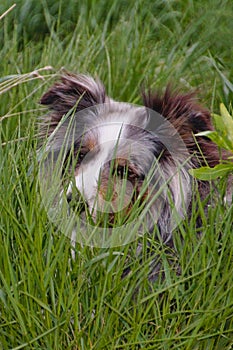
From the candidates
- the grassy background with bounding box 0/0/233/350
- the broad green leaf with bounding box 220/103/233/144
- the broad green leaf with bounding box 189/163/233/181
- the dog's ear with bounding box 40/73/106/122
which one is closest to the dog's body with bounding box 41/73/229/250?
the dog's ear with bounding box 40/73/106/122

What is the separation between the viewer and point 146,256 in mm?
2887

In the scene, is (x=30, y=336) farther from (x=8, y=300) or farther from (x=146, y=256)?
(x=146, y=256)

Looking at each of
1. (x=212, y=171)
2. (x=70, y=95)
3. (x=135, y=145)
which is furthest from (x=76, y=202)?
(x=70, y=95)

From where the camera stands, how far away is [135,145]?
345 centimetres

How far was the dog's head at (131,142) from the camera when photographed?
317cm

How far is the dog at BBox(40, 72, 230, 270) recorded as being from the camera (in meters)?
3.12

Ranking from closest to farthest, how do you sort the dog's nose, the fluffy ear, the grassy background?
the grassy background → the dog's nose → the fluffy ear

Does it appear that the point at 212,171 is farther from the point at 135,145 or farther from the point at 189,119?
the point at 135,145

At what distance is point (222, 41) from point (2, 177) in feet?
8.62

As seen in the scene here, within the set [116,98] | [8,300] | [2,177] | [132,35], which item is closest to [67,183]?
[2,177]

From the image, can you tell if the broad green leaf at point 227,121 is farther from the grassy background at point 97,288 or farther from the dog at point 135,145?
the dog at point 135,145

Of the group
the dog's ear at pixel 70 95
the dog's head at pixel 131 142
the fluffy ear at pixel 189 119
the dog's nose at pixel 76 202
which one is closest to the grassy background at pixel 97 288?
the dog's nose at pixel 76 202

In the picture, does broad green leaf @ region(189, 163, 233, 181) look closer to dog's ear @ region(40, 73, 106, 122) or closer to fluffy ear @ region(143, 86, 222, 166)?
fluffy ear @ region(143, 86, 222, 166)

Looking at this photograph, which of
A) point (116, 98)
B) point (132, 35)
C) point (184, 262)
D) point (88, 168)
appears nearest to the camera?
point (184, 262)
